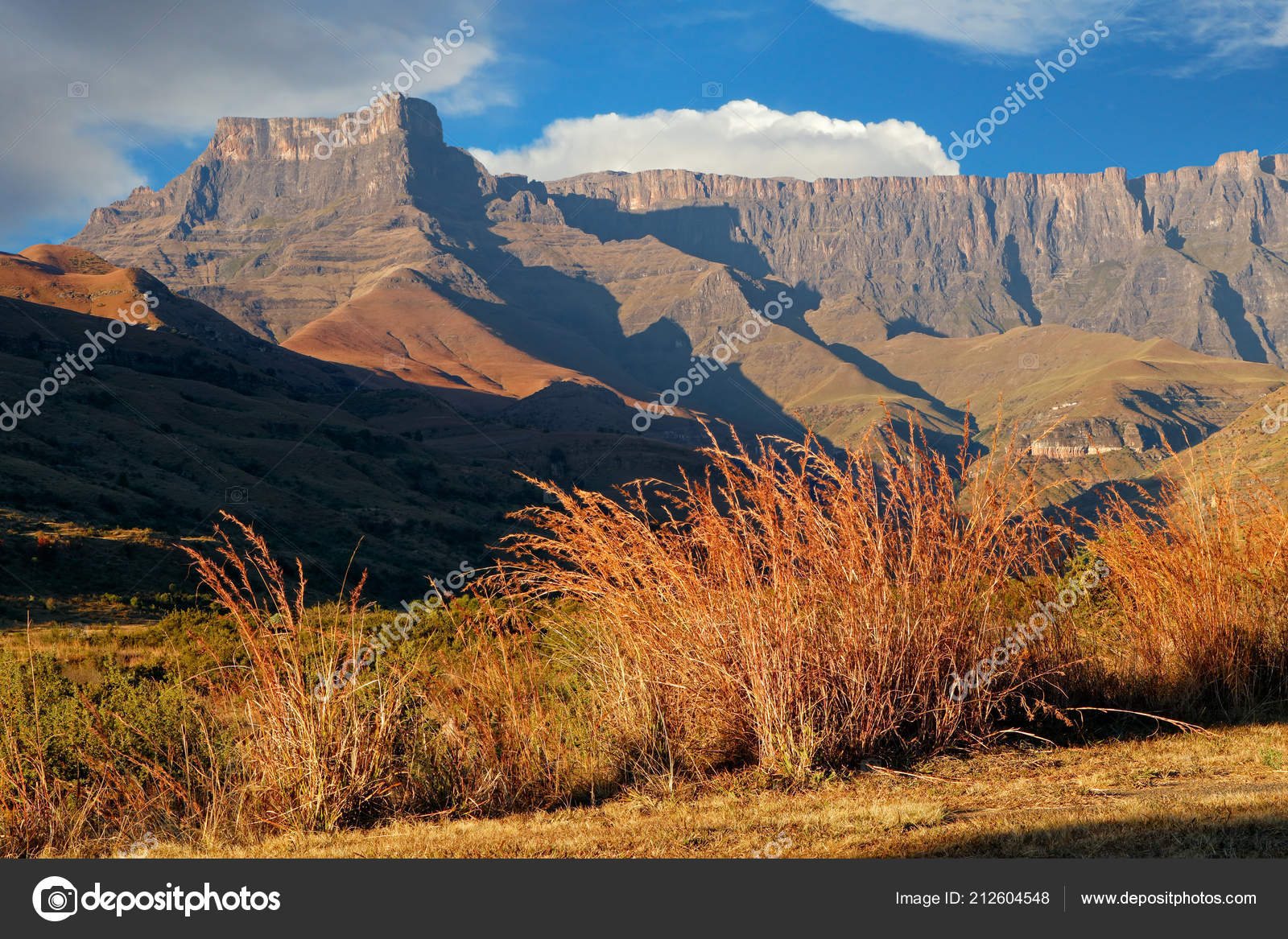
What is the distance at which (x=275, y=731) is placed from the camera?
5031 millimetres

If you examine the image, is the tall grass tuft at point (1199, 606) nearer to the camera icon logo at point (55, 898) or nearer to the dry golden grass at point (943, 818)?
the dry golden grass at point (943, 818)

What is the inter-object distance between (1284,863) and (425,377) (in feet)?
582

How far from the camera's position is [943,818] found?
13.9ft

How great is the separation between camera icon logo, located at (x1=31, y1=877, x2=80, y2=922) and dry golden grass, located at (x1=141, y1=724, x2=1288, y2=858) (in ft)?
2.63

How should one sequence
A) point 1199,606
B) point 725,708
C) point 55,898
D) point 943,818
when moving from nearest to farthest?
point 55,898 → point 943,818 → point 725,708 → point 1199,606

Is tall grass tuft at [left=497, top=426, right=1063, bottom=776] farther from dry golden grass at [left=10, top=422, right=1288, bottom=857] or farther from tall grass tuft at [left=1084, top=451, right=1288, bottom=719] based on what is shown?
tall grass tuft at [left=1084, top=451, right=1288, bottom=719]

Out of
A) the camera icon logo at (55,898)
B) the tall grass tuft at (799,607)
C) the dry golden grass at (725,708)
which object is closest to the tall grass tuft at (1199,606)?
→ the dry golden grass at (725,708)

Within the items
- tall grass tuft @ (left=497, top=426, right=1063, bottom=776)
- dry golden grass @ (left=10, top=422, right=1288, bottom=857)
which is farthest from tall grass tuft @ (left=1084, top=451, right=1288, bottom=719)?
tall grass tuft @ (left=497, top=426, right=1063, bottom=776)

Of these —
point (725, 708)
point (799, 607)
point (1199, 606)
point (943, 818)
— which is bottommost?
point (943, 818)

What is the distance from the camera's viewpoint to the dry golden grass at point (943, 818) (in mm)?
3869

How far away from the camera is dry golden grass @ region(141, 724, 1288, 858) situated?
12.7 feet

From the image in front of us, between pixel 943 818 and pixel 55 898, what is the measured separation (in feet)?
12.8

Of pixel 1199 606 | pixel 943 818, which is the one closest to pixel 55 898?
pixel 943 818

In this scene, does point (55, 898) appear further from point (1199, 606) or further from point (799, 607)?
point (1199, 606)
